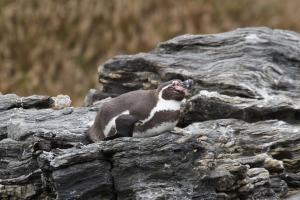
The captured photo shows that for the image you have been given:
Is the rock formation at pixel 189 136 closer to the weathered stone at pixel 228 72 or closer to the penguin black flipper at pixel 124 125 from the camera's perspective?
the weathered stone at pixel 228 72

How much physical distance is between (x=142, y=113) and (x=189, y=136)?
0.59 m

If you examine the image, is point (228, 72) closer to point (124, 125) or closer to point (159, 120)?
point (159, 120)

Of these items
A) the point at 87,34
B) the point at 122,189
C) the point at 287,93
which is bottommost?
the point at 122,189

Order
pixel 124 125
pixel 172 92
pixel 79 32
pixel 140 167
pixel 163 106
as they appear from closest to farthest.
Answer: pixel 140 167
pixel 124 125
pixel 163 106
pixel 172 92
pixel 79 32

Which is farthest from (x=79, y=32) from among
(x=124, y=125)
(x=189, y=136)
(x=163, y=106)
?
(x=189, y=136)

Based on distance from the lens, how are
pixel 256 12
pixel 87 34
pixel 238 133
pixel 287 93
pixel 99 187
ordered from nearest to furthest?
1. pixel 99 187
2. pixel 238 133
3. pixel 287 93
4. pixel 87 34
5. pixel 256 12

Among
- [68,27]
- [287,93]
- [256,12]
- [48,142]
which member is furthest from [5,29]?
[48,142]

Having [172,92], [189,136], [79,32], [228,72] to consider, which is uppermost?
[79,32]

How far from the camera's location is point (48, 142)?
10.5 metres

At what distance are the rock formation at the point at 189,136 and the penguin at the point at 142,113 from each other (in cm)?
25

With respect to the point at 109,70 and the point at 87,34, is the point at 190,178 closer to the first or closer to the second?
the point at 109,70

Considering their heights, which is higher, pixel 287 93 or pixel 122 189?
pixel 287 93

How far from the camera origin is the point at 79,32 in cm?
2277

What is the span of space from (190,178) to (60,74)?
471 inches
